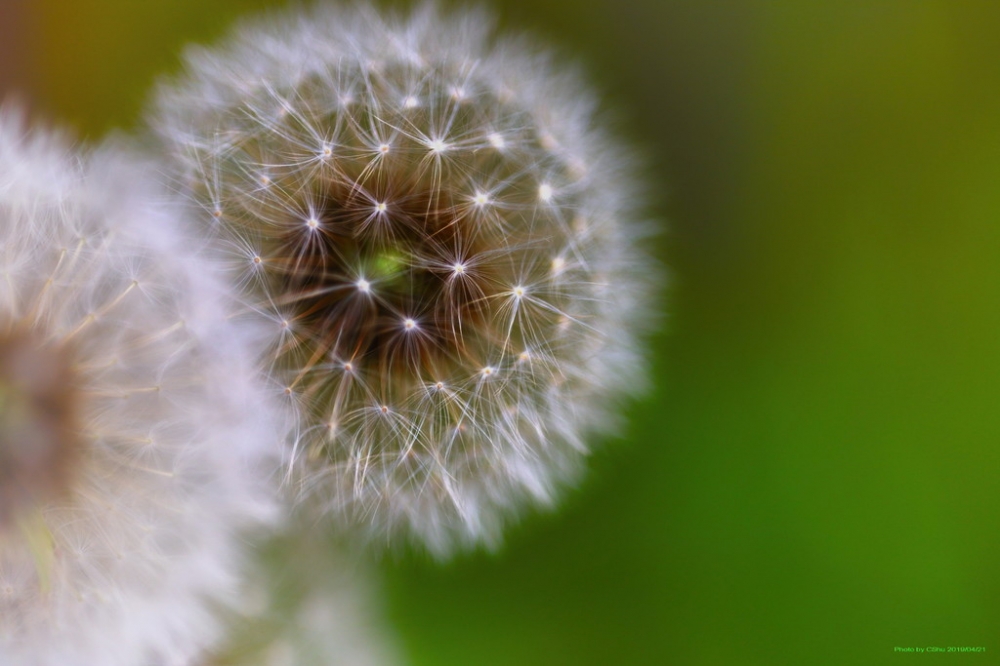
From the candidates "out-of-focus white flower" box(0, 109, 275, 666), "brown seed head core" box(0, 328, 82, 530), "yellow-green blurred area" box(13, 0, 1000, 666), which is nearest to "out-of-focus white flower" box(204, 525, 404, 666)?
"yellow-green blurred area" box(13, 0, 1000, 666)

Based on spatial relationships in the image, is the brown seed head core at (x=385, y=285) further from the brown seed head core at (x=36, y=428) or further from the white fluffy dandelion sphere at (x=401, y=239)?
the brown seed head core at (x=36, y=428)

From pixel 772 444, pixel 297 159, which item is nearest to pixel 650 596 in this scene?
pixel 772 444

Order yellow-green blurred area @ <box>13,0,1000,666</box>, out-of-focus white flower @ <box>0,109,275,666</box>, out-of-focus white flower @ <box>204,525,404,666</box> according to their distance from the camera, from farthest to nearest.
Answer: yellow-green blurred area @ <box>13,0,1000,666</box> → out-of-focus white flower @ <box>204,525,404,666</box> → out-of-focus white flower @ <box>0,109,275,666</box>

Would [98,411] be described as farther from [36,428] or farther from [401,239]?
[401,239]

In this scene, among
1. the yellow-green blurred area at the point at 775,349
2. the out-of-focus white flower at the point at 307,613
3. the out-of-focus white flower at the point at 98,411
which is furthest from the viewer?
the yellow-green blurred area at the point at 775,349

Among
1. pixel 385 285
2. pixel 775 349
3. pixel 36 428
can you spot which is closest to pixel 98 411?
pixel 36 428

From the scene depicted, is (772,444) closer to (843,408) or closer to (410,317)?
(843,408)

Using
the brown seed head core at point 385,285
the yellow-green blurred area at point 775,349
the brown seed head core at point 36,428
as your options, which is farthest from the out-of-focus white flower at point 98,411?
the yellow-green blurred area at point 775,349

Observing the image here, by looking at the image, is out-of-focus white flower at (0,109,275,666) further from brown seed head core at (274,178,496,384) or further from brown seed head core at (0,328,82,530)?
brown seed head core at (274,178,496,384)
